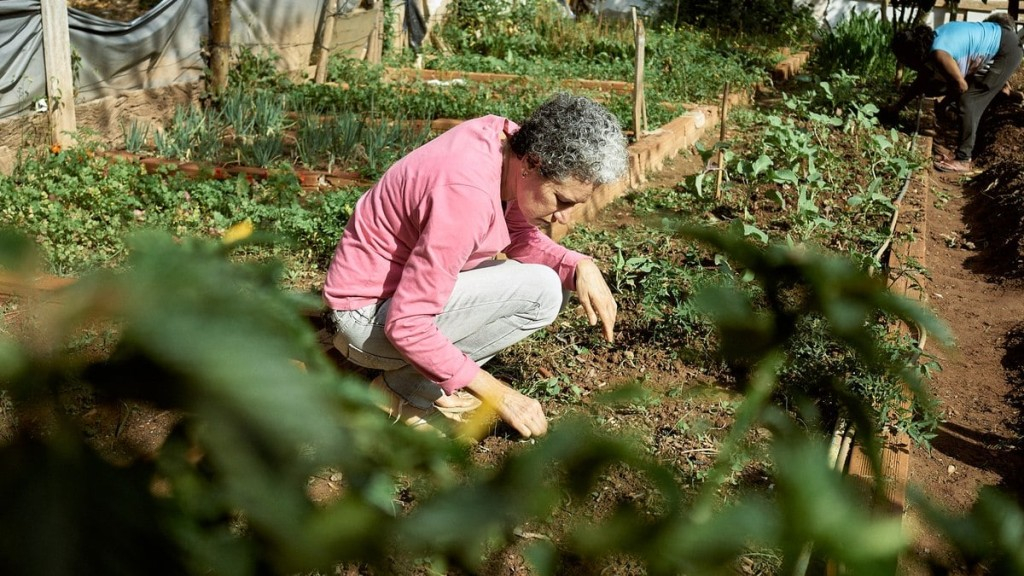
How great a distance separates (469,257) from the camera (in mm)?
3070

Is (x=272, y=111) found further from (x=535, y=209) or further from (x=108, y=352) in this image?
(x=108, y=352)

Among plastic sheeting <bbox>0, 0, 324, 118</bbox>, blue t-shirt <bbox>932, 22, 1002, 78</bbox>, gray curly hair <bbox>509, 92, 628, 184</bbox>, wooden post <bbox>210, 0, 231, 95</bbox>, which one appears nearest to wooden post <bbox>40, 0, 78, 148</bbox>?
plastic sheeting <bbox>0, 0, 324, 118</bbox>

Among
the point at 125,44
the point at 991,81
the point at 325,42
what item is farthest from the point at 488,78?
the point at 991,81

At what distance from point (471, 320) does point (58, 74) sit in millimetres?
4190

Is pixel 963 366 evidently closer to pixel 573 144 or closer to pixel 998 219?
pixel 998 219

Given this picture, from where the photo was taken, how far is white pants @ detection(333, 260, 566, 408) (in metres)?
3.13

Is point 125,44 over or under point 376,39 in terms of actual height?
over

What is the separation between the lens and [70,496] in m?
0.46

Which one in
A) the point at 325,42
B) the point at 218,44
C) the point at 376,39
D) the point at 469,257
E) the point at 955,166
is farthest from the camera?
the point at 376,39

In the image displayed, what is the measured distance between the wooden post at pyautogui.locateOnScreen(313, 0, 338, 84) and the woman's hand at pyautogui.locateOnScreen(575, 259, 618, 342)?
6.31 meters

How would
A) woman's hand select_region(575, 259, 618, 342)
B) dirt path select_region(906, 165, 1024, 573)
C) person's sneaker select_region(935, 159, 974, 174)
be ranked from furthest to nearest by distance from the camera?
person's sneaker select_region(935, 159, 974, 174) → dirt path select_region(906, 165, 1024, 573) → woman's hand select_region(575, 259, 618, 342)

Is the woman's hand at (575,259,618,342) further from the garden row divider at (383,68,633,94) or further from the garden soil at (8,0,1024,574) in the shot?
the garden row divider at (383,68,633,94)

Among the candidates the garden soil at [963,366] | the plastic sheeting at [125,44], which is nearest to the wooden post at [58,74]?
the plastic sheeting at [125,44]

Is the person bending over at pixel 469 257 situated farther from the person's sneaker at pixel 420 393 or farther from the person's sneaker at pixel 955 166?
the person's sneaker at pixel 955 166
